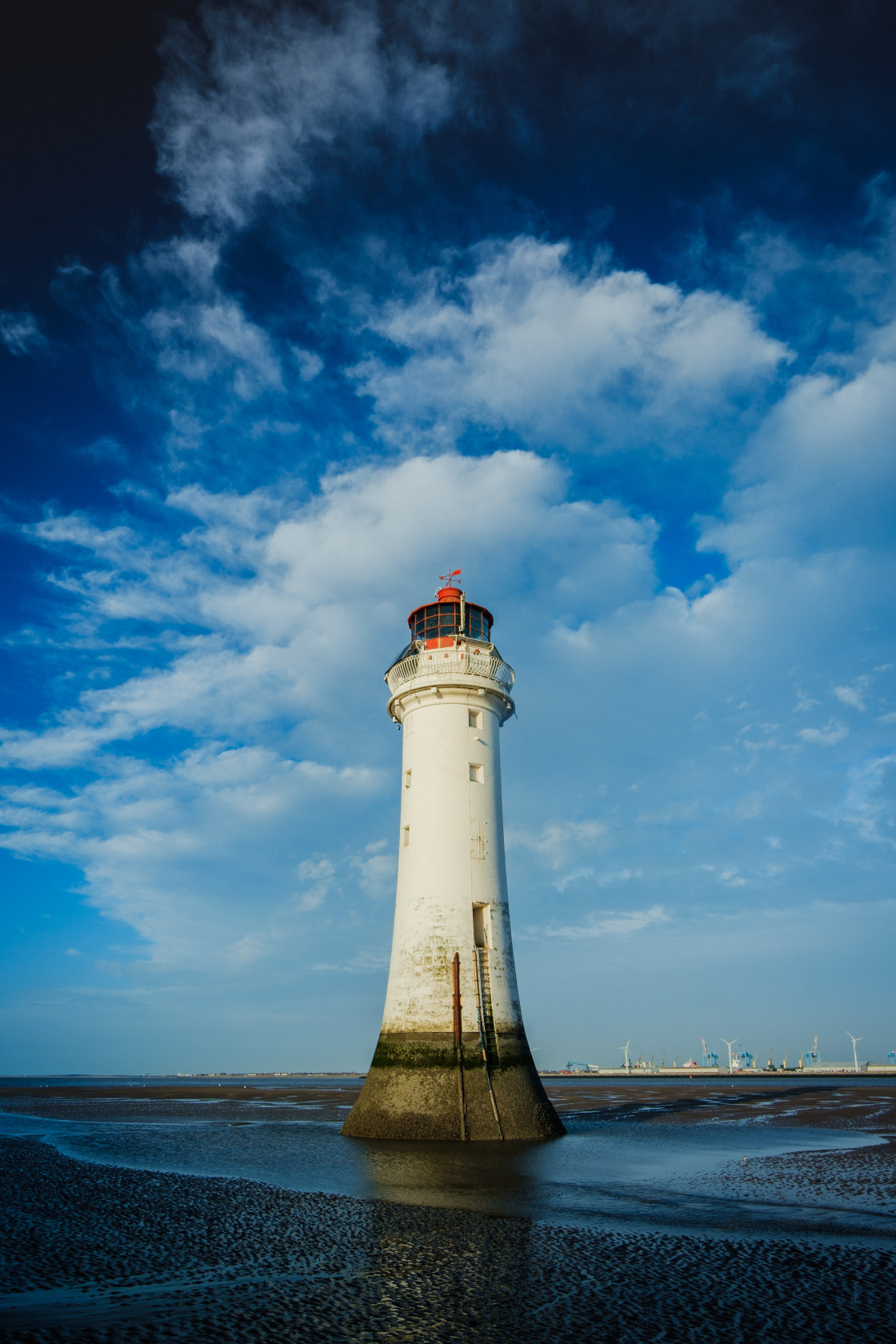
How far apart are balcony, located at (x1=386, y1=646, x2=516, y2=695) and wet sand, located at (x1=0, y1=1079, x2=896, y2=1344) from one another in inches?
633

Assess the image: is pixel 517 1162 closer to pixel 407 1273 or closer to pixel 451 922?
pixel 451 922

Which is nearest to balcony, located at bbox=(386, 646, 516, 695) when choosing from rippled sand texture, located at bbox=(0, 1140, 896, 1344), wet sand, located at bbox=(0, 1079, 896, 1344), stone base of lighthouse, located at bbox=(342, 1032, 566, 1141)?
stone base of lighthouse, located at bbox=(342, 1032, 566, 1141)

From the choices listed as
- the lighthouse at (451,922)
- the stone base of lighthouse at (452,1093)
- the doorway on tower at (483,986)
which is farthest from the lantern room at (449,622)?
the stone base of lighthouse at (452,1093)

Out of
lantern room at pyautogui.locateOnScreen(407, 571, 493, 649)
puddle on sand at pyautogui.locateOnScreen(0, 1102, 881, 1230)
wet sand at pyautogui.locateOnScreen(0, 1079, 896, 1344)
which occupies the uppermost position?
lantern room at pyautogui.locateOnScreen(407, 571, 493, 649)

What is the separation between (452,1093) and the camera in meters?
24.3

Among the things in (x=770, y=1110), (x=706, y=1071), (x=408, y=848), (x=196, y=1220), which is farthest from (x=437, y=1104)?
(x=706, y=1071)

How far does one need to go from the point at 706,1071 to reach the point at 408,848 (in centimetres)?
16104

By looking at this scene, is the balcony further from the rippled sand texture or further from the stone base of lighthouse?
the rippled sand texture

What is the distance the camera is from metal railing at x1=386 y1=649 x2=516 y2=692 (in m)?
28.8

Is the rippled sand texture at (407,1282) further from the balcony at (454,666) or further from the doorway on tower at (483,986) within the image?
the balcony at (454,666)

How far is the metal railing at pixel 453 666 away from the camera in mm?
28750

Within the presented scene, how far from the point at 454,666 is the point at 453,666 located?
28mm

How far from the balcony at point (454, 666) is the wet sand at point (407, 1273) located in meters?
16.1

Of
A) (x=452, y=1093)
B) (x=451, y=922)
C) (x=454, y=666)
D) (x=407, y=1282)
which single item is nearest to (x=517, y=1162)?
(x=452, y=1093)
